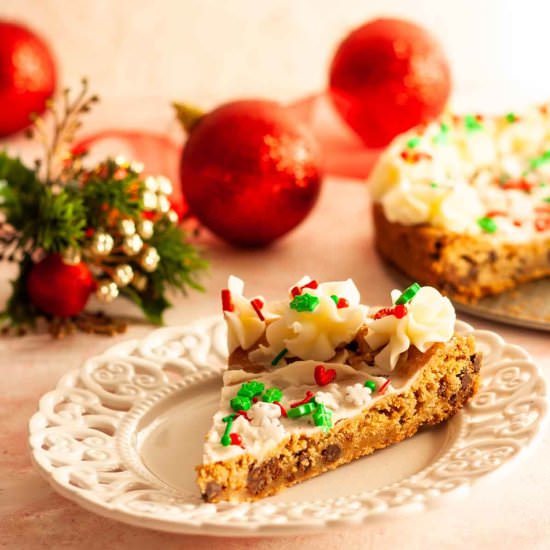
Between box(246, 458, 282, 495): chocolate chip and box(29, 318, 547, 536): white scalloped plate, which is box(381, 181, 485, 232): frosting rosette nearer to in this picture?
box(29, 318, 547, 536): white scalloped plate

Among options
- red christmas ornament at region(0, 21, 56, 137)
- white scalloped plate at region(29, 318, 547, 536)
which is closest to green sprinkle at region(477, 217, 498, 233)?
white scalloped plate at region(29, 318, 547, 536)

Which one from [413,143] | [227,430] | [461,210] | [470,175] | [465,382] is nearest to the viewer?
[227,430]

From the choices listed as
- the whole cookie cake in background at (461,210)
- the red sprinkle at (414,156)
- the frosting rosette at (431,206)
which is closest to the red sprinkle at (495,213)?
the whole cookie cake in background at (461,210)

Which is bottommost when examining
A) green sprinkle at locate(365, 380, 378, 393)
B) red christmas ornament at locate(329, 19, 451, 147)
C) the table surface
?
the table surface

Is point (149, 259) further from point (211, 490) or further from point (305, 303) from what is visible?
point (211, 490)

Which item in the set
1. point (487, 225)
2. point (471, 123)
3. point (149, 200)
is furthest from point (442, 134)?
point (149, 200)

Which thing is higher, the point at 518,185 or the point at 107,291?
the point at 518,185

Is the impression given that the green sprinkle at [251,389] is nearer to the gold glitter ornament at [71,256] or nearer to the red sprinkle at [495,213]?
the gold glitter ornament at [71,256]
